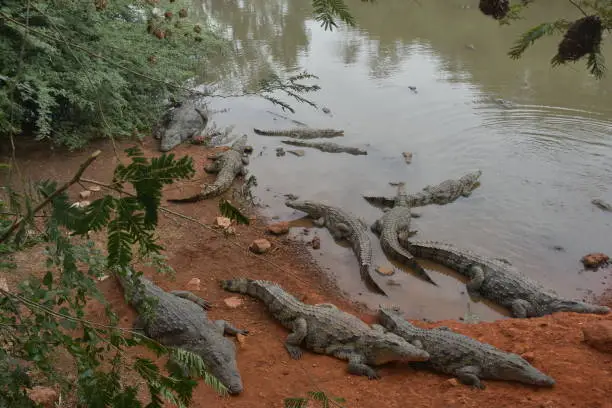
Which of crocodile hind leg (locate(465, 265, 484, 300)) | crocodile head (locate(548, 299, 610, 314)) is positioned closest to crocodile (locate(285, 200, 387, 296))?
crocodile hind leg (locate(465, 265, 484, 300))

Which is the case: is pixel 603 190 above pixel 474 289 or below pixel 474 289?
above

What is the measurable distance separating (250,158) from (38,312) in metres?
8.43

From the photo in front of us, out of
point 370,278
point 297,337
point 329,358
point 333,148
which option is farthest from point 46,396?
point 333,148

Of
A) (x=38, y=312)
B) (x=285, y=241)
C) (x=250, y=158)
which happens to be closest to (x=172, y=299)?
(x=285, y=241)

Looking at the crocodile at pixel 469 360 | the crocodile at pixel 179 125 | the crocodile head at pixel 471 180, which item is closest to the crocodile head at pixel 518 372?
the crocodile at pixel 469 360

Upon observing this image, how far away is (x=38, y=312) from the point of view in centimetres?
179

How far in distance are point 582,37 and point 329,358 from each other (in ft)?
12.2

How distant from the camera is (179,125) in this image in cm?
1066

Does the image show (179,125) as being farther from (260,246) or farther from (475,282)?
(475,282)

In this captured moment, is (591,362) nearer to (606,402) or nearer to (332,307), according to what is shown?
(606,402)

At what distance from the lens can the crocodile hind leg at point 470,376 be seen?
4496 mm

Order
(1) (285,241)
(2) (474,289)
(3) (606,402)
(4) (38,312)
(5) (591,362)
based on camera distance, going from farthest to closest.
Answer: (1) (285,241) < (2) (474,289) < (5) (591,362) < (3) (606,402) < (4) (38,312)

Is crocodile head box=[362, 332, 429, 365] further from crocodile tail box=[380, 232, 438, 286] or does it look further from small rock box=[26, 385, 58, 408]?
small rock box=[26, 385, 58, 408]

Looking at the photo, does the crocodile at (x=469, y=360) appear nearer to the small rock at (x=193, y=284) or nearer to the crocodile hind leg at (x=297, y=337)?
the crocodile hind leg at (x=297, y=337)
